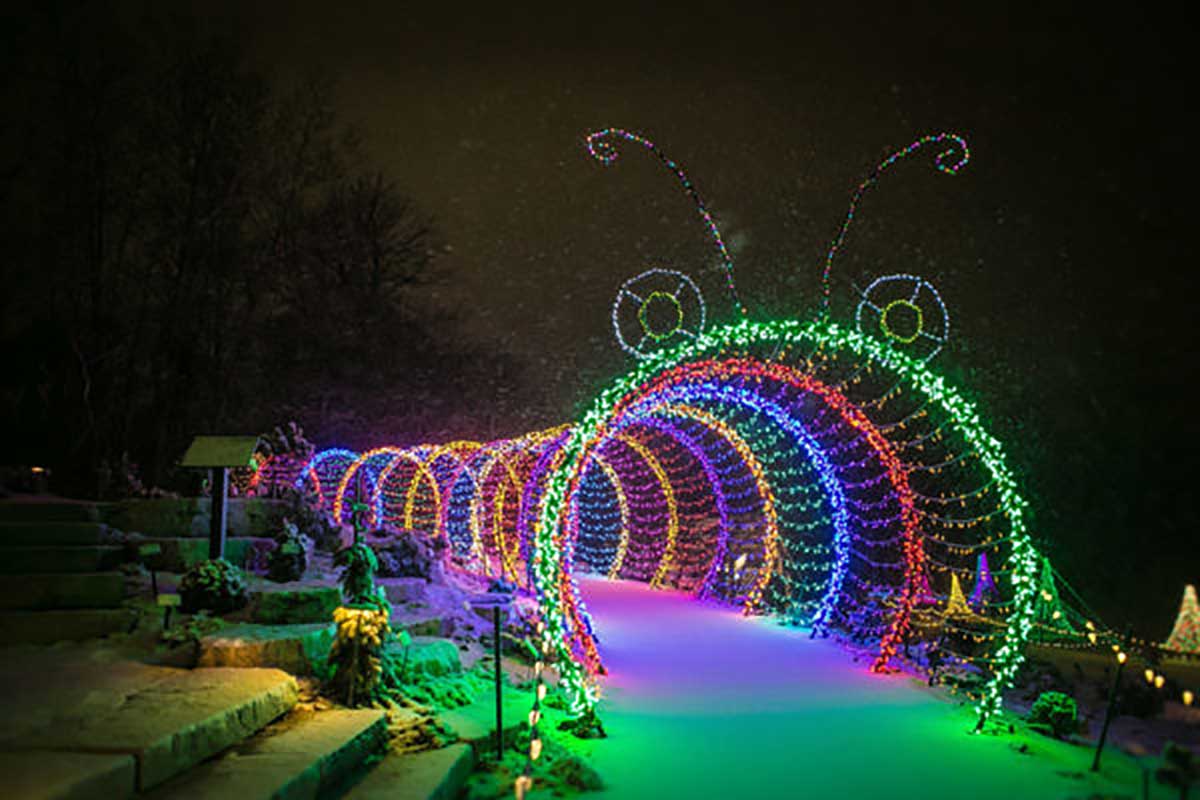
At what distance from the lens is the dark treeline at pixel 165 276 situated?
13.8 m

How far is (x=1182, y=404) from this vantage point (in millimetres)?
15523

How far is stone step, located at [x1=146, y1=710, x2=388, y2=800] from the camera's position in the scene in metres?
4.00

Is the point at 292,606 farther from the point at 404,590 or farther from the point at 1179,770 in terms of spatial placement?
the point at 1179,770

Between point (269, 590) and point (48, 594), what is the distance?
1794 millimetres

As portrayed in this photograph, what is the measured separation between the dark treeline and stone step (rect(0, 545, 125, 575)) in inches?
211

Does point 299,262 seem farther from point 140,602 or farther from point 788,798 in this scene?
point 788,798

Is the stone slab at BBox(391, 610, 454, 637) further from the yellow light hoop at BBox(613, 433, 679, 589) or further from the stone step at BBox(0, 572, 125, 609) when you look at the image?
the yellow light hoop at BBox(613, 433, 679, 589)

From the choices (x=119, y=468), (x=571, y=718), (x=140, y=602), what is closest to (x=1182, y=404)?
(x=571, y=718)

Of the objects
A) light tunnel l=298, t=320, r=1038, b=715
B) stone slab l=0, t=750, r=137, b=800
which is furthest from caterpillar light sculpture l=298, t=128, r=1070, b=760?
stone slab l=0, t=750, r=137, b=800

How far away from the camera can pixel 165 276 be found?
16344 mm

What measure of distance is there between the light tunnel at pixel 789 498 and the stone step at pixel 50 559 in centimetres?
250

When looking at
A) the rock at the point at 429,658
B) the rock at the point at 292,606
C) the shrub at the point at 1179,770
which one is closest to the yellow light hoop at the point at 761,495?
the rock at the point at 429,658

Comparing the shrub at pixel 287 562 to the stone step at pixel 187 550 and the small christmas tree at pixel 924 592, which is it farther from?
the small christmas tree at pixel 924 592

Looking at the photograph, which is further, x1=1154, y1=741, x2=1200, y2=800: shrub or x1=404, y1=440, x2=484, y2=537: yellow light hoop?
x1=404, y1=440, x2=484, y2=537: yellow light hoop
